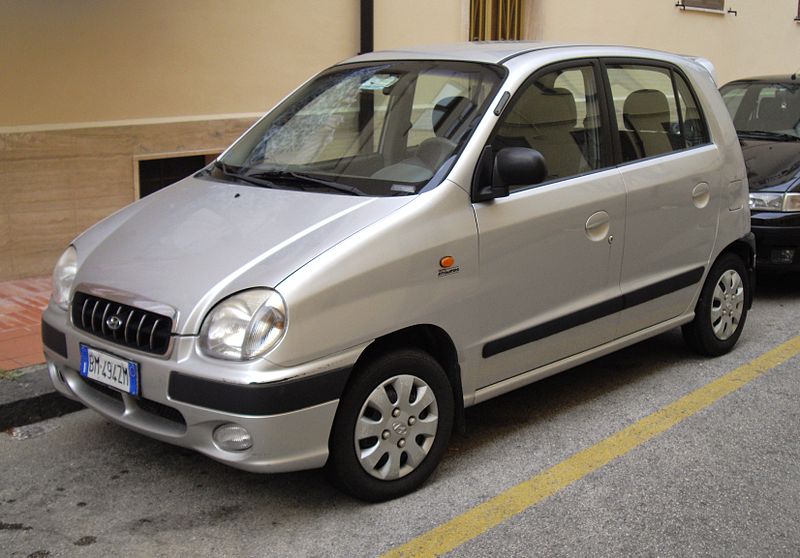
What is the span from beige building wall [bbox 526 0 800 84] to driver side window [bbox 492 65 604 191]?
688 centimetres

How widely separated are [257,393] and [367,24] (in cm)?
644

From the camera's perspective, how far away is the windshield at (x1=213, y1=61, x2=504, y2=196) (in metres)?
4.33

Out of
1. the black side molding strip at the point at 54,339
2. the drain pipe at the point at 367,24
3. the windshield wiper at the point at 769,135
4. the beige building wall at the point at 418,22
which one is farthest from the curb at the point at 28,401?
the windshield wiper at the point at 769,135

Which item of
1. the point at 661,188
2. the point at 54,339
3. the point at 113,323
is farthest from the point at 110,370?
the point at 661,188

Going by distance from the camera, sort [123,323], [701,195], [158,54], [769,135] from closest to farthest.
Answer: [123,323], [701,195], [158,54], [769,135]

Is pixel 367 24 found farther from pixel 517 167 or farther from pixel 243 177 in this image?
pixel 517 167

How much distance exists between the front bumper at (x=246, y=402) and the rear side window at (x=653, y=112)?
2131 mm

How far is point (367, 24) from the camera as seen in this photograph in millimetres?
9352

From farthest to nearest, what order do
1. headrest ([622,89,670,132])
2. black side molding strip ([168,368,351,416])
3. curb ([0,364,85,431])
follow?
headrest ([622,89,670,132]) → curb ([0,364,85,431]) → black side molding strip ([168,368,351,416])

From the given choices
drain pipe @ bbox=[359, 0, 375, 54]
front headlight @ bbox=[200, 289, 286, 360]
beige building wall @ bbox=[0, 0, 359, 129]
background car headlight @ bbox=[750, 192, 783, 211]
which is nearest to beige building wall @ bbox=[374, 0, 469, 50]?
drain pipe @ bbox=[359, 0, 375, 54]

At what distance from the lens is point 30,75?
23.5ft

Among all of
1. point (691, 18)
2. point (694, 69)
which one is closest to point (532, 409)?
point (694, 69)

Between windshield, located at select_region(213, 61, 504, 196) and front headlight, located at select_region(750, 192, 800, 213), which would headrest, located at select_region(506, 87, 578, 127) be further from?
front headlight, located at select_region(750, 192, 800, 213)

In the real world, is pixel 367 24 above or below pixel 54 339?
above
